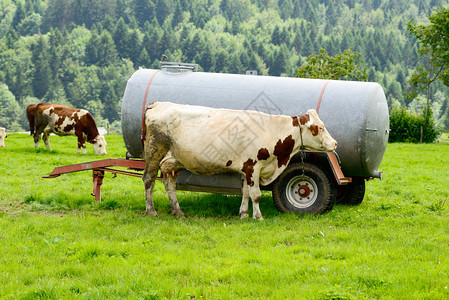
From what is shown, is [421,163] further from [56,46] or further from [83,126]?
[56,46]

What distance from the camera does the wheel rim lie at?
11992 millimetres

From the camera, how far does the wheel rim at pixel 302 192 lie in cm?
1199

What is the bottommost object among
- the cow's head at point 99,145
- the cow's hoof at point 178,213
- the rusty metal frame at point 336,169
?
the cow's head at point 99,145

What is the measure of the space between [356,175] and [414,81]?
146ft

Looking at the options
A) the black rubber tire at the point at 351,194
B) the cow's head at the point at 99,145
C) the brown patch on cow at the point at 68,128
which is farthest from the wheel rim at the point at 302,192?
the brown patch on cow at the point at 68,128

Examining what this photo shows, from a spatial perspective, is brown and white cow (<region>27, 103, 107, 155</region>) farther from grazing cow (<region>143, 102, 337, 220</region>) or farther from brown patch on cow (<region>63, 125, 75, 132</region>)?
A: grazing cow (<region>143, 102, 337, 220</region>)

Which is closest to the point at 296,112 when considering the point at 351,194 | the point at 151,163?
the point at 351,194

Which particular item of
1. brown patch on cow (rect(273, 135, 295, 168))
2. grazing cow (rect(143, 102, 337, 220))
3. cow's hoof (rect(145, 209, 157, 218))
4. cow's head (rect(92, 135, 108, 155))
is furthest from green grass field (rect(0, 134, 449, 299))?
cow's head (rect(92, 135, 108, 155))

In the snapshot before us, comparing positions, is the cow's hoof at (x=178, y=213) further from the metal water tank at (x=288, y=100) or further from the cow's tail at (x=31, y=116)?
the cow's tail at (x=31, y=116)

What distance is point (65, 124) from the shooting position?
84.0 ft

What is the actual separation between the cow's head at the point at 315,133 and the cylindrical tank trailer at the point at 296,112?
0.40 meters

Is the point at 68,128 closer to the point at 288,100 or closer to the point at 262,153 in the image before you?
the point at 288,100

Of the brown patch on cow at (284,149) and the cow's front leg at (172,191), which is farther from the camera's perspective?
the cow's front leg at (172,191)

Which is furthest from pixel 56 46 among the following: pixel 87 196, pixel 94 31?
pixel 87 196
